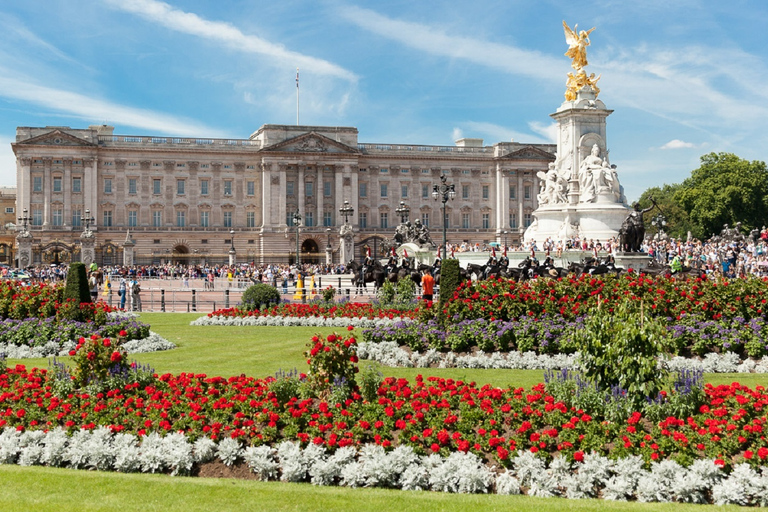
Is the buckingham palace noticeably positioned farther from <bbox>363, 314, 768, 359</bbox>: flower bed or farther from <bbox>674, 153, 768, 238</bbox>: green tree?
<bbox>363, 314, 768, 359</bbox>: flower bed

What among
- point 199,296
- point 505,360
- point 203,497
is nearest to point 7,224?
point 199,296

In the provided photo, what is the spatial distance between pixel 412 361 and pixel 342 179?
7693 centimetres

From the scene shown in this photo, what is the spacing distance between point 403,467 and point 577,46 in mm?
38118

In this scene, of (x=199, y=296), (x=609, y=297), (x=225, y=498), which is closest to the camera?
(x=225, y=498)

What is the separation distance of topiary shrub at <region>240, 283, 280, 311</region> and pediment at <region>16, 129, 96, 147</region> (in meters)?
66.7

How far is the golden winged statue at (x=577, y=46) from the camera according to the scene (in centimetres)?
4181

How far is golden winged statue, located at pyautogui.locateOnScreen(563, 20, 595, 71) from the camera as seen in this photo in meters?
41.8

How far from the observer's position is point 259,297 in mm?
23844

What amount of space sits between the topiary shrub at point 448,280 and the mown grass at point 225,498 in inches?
352

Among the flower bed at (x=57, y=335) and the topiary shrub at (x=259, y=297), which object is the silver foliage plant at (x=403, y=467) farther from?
the topiary shrub at (x=259, y=297)

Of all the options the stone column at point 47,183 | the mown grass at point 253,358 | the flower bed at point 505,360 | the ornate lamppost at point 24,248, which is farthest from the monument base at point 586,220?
the stone column at point 47,183

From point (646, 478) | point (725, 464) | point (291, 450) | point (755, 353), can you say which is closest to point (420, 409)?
point (291, 450)

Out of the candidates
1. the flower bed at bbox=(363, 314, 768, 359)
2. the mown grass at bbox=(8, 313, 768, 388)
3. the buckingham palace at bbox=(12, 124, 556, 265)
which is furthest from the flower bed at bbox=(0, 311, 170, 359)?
the buckingham palace at bbox=(12, 124, 556, 265)

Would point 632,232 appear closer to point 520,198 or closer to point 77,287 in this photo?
point 77,287
